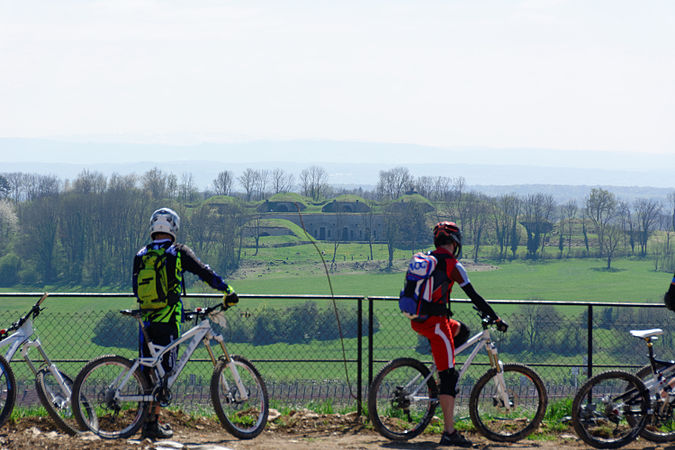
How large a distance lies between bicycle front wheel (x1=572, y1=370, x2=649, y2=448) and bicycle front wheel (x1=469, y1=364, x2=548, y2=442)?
0.36 meters

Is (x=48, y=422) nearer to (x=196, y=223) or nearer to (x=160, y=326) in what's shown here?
(x=160, y=326)

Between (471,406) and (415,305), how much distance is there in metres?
1.04

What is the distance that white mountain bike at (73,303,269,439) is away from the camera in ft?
18.8

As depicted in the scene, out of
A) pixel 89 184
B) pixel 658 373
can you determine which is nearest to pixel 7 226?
pixel 89 184

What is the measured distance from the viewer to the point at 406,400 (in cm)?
604

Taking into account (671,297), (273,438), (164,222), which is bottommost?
(273,438)

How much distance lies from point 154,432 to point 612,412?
3.55 meters

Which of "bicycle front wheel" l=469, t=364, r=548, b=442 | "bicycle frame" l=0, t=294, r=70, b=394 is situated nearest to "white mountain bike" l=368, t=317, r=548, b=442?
"bicycle front wheel" l=469, t=364, r=548, b=442

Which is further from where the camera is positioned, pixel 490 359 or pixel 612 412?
pixel 490 359

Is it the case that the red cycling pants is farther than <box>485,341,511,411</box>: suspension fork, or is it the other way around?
<box>485,341,511,411</box>: suspension fork

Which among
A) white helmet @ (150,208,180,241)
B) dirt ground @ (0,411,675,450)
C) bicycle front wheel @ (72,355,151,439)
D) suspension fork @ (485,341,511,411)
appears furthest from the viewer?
suspension fork @ (485,341,511,411)

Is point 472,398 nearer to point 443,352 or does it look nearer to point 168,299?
point 443,352

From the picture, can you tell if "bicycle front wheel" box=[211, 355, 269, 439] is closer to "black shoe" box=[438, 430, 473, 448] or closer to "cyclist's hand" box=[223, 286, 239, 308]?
"cyclist's hand" box=[223, 286, 239, 308]

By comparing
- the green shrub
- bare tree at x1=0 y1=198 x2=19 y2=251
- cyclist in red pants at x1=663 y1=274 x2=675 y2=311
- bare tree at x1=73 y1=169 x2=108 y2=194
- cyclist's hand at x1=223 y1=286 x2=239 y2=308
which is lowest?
the green shrub
